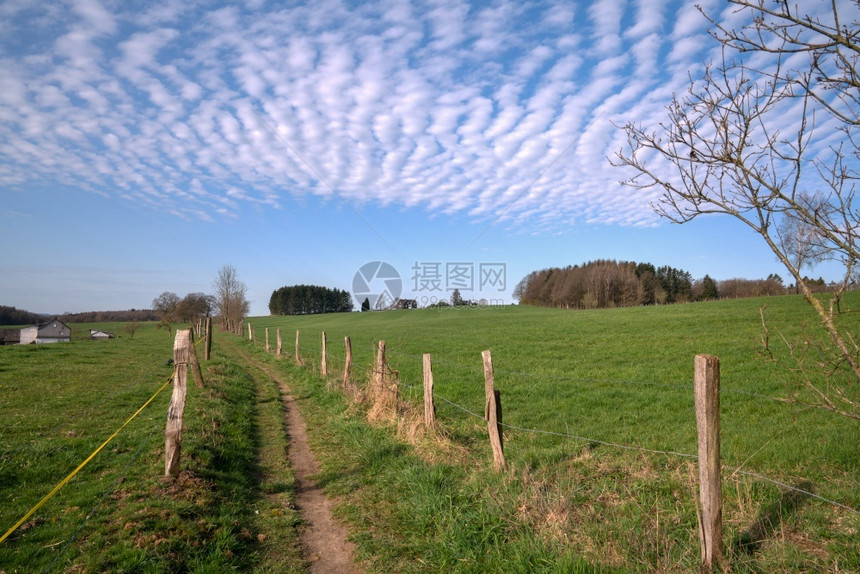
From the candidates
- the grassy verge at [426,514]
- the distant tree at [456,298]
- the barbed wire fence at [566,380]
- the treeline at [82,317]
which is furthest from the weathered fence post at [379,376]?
the treeline at [82,317]

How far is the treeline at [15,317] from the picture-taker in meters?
88.4

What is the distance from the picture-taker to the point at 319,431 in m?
10.5

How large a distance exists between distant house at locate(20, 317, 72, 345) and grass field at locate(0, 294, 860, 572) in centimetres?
6403

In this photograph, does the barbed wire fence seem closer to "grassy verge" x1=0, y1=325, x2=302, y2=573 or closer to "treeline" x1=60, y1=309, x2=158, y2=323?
"grassy verge" x1=0, y1=325, x2=302, y2=573

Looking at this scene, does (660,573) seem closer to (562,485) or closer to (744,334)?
(562,485)

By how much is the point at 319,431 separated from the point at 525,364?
10.1 metres

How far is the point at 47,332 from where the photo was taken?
65.6 meters

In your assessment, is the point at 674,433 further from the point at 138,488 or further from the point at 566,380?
the point at 138,488

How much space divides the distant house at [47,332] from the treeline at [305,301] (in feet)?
193

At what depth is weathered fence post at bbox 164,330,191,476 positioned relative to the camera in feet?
22.3

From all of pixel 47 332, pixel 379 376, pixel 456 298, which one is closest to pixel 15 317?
pixel 47 332

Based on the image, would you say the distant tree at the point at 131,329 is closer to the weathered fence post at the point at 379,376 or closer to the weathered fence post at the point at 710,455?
the weathered fence post at the point at 379,376

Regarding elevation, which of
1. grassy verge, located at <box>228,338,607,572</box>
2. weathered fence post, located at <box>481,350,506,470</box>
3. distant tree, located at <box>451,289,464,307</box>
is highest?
distant tree, located at <box>451,289,464,307</box>

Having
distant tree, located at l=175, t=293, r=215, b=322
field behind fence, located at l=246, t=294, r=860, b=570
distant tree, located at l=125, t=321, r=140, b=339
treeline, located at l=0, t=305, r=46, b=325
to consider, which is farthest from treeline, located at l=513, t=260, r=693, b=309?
treeline, located at l=0, t=305, r=46, b=325
